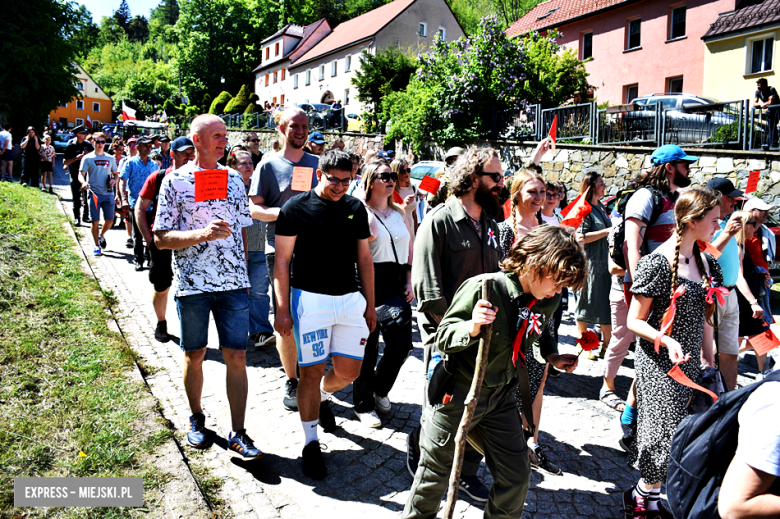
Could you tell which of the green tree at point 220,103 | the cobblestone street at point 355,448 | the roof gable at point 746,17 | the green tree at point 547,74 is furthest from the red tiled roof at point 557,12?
the cobblestone street at point 355,448

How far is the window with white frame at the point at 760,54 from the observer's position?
23141 millimetres

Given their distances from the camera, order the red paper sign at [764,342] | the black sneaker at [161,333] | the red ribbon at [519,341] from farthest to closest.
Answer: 1. the black sneaker at [161,333]
2. the red paper sign at [764,342]
3. the red ribbon at [519,341]

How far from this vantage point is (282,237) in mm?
3959

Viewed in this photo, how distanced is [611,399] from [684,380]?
7.32 ft

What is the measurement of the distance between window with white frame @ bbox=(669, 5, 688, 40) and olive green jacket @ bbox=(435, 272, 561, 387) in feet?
99.7

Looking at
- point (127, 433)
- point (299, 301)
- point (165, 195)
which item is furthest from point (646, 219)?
point (127, 433)

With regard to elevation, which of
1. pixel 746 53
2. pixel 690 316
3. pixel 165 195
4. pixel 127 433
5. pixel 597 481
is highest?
pixel 746 53

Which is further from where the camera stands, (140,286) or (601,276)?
(140,286)

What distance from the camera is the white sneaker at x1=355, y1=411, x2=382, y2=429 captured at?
4.55m

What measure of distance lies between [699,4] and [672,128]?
17.0 meters

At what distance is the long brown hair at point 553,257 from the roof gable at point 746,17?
2516cm

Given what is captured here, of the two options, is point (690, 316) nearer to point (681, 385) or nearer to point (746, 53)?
point (681, 385)

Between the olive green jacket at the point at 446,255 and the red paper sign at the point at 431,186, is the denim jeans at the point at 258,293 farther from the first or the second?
the olive green jacket at the point at 446,255

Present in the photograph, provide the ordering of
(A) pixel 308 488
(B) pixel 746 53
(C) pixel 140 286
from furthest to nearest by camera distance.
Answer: (B) pixel 746 53
(C) pixel 140 286
(A) pixel 308 488
